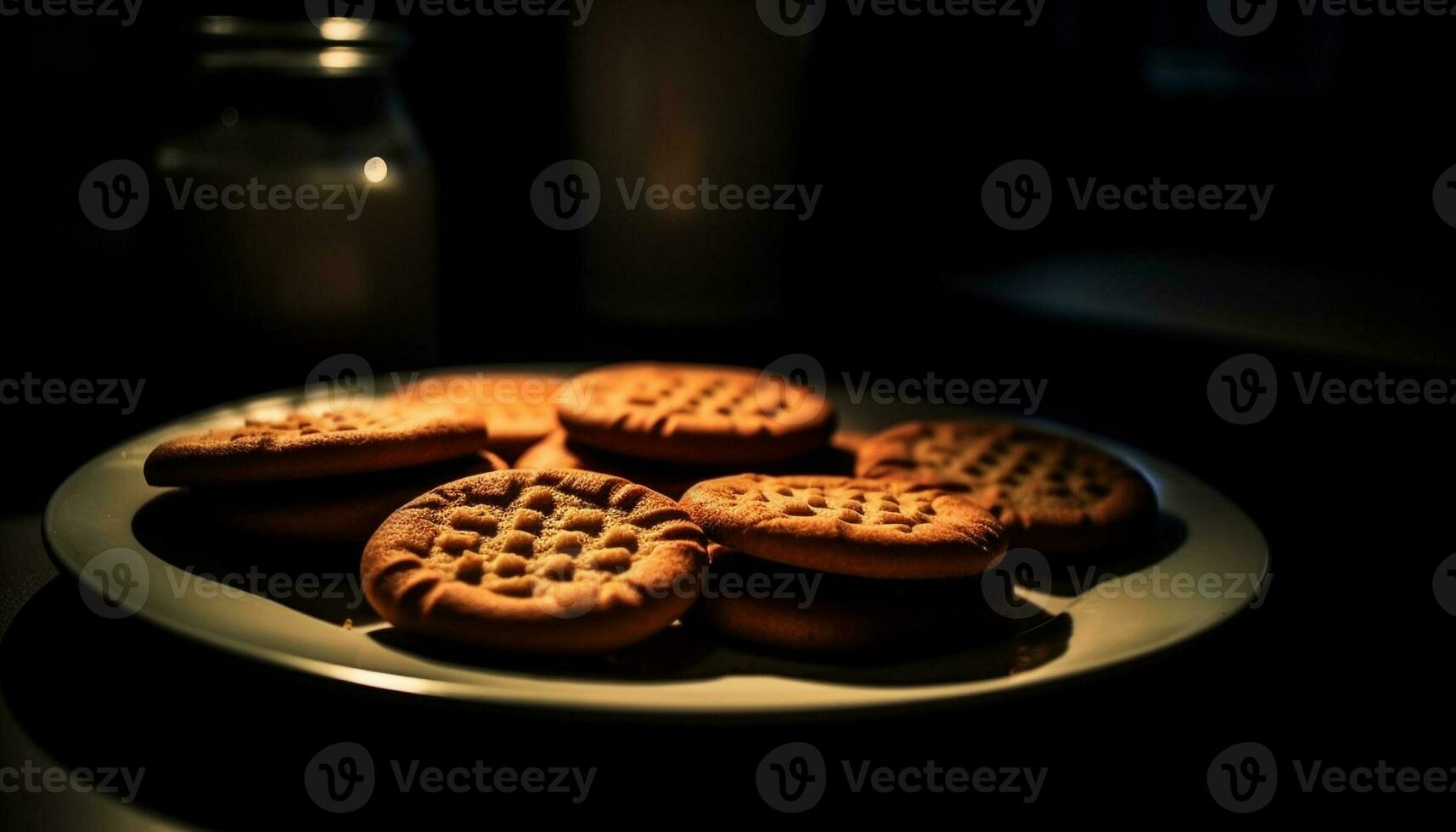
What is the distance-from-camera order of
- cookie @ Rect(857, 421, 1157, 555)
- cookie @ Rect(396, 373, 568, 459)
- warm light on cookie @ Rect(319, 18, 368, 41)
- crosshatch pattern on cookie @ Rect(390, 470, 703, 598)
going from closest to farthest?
crosshatch pattern on cookie @ Rect(390, 470, 703, 598), cookie @ Rect(857, 421, 1157, 555), cookie @ Rect(396, 373, 568, 459), warm light on cookie @ Rect(319, 18, 368, 41)

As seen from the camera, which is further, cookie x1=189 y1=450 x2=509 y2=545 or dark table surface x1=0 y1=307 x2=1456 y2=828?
cookie x1=189 y1=450 x2=509 y2=545

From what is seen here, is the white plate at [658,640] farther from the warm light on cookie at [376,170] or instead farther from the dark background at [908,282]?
the warm light on cookie at [376,170]

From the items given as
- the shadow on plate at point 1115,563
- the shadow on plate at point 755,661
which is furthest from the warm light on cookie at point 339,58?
the shadow on plate at point 1115,563

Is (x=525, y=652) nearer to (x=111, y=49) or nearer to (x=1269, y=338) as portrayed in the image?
(x=1269, y=338)

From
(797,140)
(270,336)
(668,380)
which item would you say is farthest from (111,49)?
(668,380)

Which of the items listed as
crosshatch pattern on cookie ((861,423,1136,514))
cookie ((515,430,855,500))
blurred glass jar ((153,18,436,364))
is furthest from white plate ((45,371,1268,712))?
blurred glass jar ((153,18,436,364))

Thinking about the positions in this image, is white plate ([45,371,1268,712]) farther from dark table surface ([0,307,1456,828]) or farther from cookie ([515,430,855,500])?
cookie ([515,430,855,500])

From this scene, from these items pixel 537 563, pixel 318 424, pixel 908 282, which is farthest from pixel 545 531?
pixel 908 282
